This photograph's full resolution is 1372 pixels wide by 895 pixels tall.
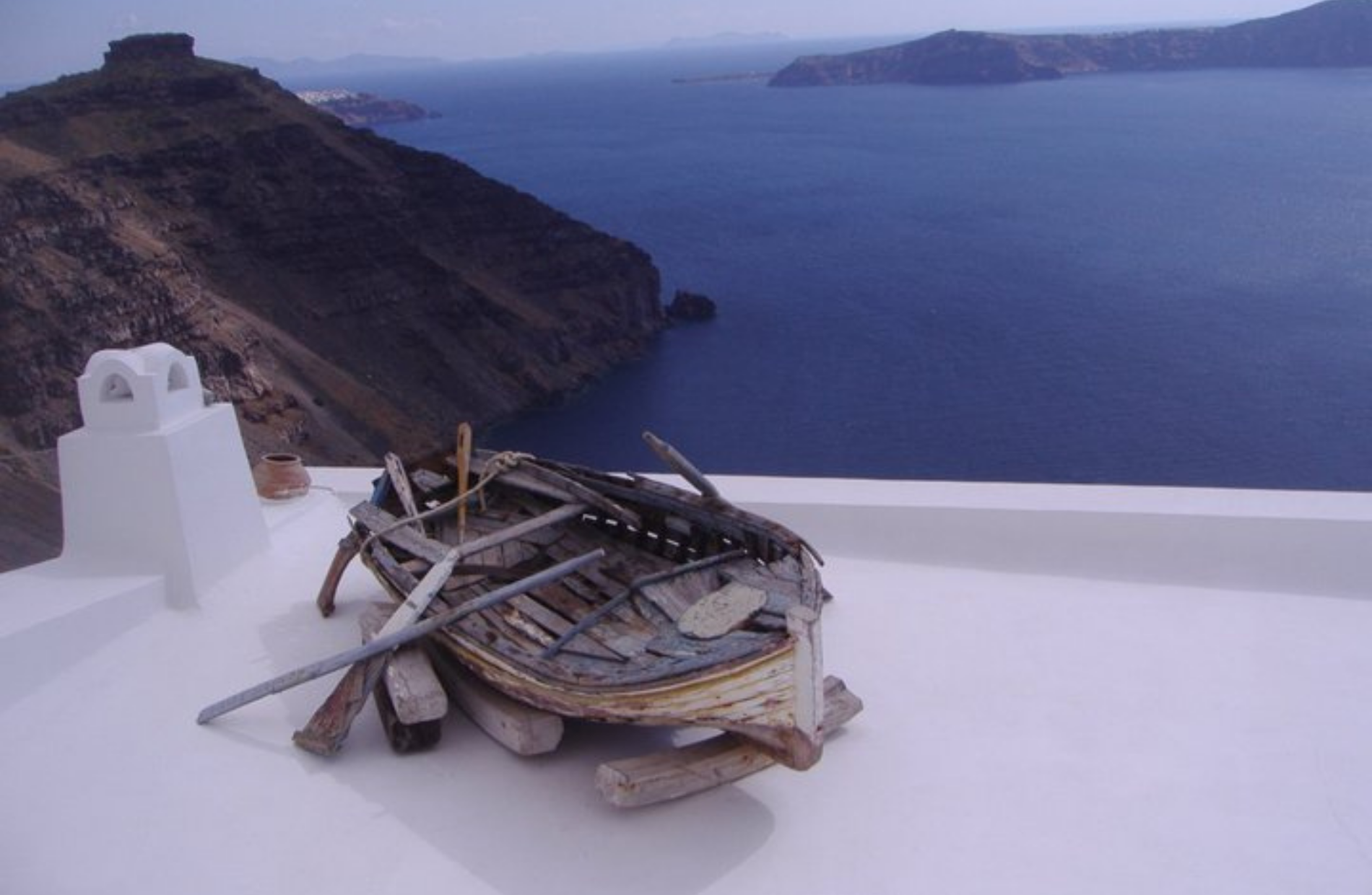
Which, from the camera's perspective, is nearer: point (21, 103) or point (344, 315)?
point (21, 103)

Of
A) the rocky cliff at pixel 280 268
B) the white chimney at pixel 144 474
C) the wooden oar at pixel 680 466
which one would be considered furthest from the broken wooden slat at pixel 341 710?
the rocky cliff at pixel 280 268

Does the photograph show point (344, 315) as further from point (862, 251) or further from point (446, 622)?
point (446, 622)

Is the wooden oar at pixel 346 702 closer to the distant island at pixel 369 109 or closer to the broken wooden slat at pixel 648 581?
the broken wooden slat at pixel 648 581

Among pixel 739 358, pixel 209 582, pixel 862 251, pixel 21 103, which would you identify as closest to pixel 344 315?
pixel 21 103

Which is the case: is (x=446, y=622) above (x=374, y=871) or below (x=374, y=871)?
above

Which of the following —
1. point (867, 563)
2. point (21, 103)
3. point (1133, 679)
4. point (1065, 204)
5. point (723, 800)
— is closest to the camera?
point (723, 800)

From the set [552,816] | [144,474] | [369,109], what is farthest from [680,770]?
[369,109]

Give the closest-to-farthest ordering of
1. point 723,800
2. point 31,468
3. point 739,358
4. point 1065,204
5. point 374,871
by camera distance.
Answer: point 374,871
point 723,800
point 31,468
point 739,358
point 1065,204
